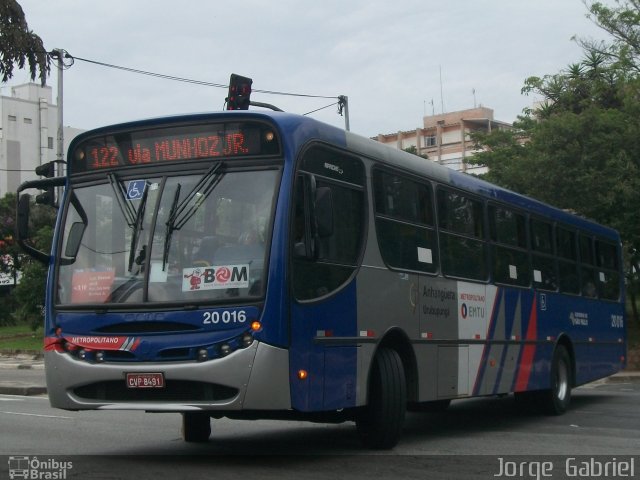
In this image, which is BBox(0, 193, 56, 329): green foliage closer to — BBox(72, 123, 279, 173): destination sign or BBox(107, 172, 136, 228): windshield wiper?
BBox(72, 123, 279, 173): destination sign

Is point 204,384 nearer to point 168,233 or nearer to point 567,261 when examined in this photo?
point 168,233

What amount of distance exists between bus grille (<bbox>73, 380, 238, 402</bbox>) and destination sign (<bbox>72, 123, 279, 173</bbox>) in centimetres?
210

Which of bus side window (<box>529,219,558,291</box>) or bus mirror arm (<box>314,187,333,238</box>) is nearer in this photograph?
bus mirror arm (<box>314,187,333,238</box>)

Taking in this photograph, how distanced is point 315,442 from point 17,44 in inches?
416

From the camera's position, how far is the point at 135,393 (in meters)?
8.88

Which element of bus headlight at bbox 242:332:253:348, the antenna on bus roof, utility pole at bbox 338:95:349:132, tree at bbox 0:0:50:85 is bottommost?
bus headlight at bbox 242:332:253:348

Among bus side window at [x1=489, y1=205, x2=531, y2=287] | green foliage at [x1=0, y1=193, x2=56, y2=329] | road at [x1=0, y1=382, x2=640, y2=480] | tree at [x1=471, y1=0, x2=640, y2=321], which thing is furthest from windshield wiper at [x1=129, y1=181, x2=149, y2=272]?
green foliage at [x1=0, y1=193, x2=56, y2=329]

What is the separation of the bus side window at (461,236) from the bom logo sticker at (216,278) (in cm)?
381

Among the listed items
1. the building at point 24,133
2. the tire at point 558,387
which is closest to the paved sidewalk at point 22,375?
the tire at point 558,387

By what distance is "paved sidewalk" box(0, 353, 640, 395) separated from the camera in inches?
849

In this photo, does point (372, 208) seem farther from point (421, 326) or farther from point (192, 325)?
point (192, 325)

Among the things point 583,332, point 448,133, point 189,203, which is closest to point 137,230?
point 189,203

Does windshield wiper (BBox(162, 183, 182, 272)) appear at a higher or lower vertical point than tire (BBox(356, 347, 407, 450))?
higher

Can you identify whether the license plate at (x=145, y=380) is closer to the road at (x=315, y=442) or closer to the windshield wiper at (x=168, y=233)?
the road at (x=315, y=442)
